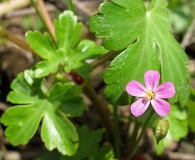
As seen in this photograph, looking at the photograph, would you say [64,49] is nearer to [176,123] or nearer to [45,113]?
[45,113]

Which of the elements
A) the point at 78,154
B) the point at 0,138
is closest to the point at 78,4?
the point at 0,138

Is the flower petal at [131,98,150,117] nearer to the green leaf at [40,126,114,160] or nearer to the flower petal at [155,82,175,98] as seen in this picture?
the flower petal at [155,82,175,98]

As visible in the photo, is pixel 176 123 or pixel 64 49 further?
pixel 176 123

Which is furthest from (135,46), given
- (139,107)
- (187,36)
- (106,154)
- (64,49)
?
(187,36)

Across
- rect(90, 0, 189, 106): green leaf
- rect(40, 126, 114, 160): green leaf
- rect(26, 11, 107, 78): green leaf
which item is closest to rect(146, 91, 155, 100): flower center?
rect(90, 0, 189, 106): green leaf

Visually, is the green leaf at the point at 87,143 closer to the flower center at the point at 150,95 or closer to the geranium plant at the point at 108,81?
the geranium plant at the point at 108,81
